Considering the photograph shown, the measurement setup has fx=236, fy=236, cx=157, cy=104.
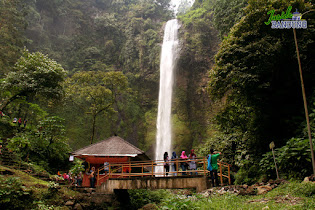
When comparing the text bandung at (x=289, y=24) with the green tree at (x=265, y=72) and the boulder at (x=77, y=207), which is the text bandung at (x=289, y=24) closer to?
the green tree at (x=265, y=72)

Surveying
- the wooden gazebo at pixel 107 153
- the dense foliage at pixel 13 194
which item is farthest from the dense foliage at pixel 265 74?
the dense foliage at pixel 13 194

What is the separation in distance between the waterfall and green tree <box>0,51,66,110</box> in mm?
12901

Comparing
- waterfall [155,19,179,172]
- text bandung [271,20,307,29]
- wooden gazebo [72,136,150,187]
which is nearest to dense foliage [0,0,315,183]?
text bandung [271,20,307,29]

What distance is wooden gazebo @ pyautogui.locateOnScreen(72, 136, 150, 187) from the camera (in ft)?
38.8

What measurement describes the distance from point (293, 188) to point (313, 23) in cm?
782

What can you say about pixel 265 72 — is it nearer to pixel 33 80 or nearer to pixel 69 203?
pixel 69 203

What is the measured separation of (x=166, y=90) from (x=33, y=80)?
16119mm

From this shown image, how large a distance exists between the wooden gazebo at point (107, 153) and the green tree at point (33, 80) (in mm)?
6188

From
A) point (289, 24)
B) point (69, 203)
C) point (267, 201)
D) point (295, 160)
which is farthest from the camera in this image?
point (289, 24)

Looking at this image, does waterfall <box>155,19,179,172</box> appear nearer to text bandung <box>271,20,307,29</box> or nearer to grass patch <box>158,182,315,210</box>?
text bandung <box>271,20,307,29</box>

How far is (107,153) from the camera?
1195 cm

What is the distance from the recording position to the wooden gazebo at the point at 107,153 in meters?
11.8

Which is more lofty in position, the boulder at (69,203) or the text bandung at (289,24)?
the text bandung at (289,24)

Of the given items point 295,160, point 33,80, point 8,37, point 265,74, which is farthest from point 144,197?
point 8,37
